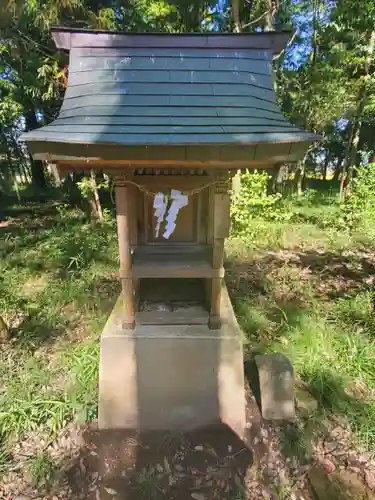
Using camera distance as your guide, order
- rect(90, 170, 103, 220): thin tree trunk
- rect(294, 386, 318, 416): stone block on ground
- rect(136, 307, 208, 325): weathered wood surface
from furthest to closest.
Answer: rect(90, 170, 103, 220): thin tree trunk, rect(294, 386, 318, 416): stone block on ground, rect(136, 307, 208, 325): weathered wood surface

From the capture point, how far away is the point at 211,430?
2.98 m

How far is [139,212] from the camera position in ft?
9.73

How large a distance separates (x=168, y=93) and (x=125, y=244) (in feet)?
4.09

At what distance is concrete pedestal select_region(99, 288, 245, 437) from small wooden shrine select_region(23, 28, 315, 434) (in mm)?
26

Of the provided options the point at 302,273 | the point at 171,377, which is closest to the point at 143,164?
the point at 171,377

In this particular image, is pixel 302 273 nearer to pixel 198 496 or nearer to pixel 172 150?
pixel 198 496

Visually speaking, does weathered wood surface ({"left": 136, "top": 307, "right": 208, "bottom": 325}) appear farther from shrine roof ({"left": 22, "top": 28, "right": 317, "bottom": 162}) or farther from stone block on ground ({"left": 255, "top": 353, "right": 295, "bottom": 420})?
shrine roof ({"left": 22, "top": 28, "right": 317, "bottom": 162})

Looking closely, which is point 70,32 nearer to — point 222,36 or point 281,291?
point 222,36

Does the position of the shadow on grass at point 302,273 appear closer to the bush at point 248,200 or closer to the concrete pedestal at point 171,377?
the bush at point 248,200

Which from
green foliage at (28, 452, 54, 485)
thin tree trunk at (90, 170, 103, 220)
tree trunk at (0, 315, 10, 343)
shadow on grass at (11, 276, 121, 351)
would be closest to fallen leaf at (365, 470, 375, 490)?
green foliage at (28, 452, 54, 485)

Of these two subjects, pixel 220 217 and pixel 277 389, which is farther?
pixel 277 389

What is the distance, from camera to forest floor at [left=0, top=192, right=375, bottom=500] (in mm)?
2566

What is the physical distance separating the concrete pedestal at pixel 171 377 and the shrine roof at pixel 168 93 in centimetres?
173

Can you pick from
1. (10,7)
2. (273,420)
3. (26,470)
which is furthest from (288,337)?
(10,7)
